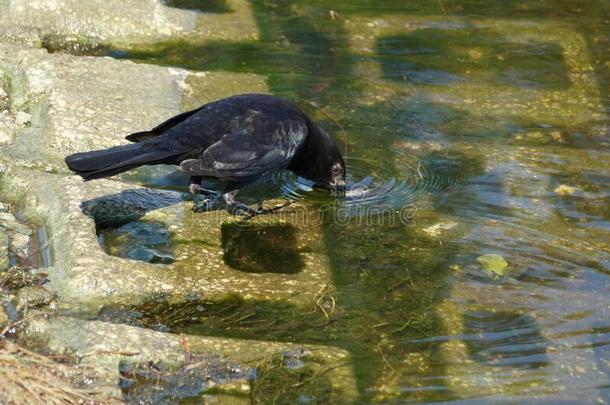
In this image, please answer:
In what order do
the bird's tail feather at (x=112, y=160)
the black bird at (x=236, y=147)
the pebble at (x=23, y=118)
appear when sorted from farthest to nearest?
the pebble at (x=23, y=118)
the black bird at (x=236, y=147)
the bird's tail feather at (x=112, y=160)

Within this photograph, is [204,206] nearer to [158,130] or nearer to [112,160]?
[158,130]

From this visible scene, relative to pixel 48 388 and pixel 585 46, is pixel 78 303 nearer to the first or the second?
pixel 48 388

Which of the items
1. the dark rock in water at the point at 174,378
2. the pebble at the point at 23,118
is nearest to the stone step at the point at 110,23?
the pebble at the point at 23,118

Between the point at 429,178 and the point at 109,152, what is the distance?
1.95m

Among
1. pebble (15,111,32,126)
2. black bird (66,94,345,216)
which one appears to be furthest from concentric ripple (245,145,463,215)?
pebble (15,111,32,126)

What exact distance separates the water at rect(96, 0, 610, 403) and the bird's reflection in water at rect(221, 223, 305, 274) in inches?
0.7

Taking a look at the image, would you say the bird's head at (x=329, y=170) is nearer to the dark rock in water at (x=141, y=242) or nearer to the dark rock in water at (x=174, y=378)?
the dark rock in water at (x=141, y=242)

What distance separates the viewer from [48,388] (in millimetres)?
3598

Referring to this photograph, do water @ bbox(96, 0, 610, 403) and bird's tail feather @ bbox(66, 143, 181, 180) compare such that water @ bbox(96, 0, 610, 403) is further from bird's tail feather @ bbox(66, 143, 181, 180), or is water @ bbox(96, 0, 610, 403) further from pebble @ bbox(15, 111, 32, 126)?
pebble @ bbox(15, 111, 32, 126)

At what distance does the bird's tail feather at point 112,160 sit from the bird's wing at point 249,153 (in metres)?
0.16

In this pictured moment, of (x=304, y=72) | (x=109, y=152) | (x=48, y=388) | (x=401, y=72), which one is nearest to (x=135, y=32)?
Result: (x=304, y=72)

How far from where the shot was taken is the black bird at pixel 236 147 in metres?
5.23

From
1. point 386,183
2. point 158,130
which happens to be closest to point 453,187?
point 386,183

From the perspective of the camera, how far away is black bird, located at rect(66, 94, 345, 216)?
17.1ft
